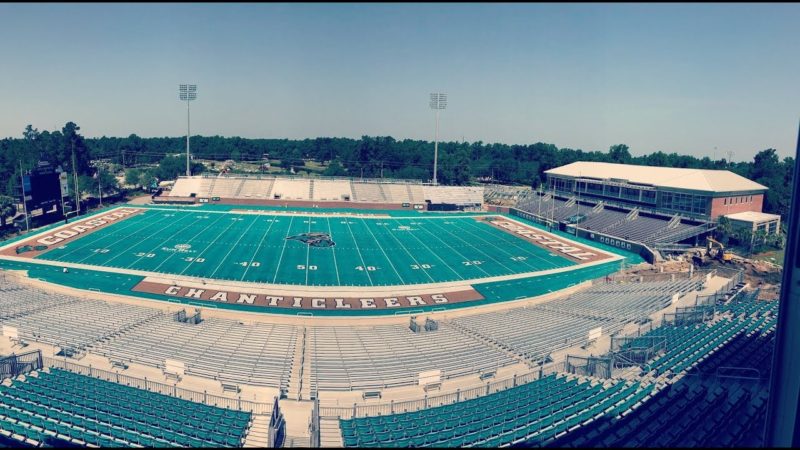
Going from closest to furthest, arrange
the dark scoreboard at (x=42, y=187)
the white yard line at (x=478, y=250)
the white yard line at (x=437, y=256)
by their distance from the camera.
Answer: the white yard line at (x=437, y=256)
the white yard line at (x=478, y=250)
the dark scoreboard at (x=42, y=187)

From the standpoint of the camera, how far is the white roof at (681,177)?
47.7 m

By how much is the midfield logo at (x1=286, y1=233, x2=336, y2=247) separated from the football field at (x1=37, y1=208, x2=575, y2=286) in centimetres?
9

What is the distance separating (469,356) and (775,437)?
1280 centimetres

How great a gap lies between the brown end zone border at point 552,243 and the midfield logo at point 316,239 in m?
19.9

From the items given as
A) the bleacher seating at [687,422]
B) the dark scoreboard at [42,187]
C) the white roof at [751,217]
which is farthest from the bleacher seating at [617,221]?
the dark scoreboard at [42,187]

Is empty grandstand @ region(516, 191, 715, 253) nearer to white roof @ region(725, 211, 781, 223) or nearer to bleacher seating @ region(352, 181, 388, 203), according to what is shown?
white roof @ region(725, 211, 781, 223)

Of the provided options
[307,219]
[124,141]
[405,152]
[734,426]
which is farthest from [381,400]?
[124,141]

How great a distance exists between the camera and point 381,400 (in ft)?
56.6

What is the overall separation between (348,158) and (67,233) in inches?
2776

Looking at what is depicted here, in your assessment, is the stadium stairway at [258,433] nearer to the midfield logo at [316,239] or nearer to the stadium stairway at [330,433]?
the stadium stairway at [330,433]

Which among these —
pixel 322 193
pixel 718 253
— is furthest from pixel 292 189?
pixel 718 253

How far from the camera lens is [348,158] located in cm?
11050

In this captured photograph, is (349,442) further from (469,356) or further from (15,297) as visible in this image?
(15,297)

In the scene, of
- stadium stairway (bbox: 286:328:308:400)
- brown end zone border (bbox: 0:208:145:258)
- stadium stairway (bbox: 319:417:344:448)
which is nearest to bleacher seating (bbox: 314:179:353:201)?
brown end zone border (bbox: 0:208:145:258)
